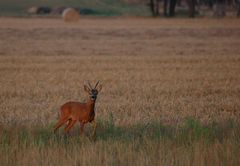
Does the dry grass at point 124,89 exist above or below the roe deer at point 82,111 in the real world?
below

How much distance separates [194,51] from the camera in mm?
28797

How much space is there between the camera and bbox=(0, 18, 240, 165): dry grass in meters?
8.25

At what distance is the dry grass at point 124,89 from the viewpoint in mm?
8250

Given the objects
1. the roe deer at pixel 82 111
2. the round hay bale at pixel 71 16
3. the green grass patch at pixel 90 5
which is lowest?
the green grass patch at pixel 90 5

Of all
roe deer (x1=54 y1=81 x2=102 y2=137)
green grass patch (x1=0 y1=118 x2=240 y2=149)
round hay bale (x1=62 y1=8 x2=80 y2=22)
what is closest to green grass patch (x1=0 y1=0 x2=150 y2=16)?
round hay bale (x1=62 y1=8 x2=80 y2=22)

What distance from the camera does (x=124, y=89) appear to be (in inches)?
628

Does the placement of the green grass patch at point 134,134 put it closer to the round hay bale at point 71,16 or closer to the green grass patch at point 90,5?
the round hay bale at point 71,16

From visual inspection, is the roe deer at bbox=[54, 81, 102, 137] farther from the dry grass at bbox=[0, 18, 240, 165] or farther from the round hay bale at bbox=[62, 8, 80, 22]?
the round hay bale at bbox=[62, 8, 80, 22]

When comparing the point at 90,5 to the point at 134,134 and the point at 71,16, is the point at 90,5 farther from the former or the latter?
the point at 134,134

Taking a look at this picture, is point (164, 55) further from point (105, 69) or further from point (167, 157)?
point (167, 157)

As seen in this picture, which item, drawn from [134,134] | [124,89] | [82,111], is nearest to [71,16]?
[124,89]

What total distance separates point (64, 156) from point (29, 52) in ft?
64.8

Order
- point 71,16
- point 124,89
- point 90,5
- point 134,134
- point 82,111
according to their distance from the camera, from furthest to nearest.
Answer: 1. point 90,5
2. point 71,16
3. point 124,89
4. point 134,134
5. point 82,111

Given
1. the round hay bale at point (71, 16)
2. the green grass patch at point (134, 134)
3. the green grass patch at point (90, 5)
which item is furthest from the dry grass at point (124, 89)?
the green grass patch at point (90, 5)
